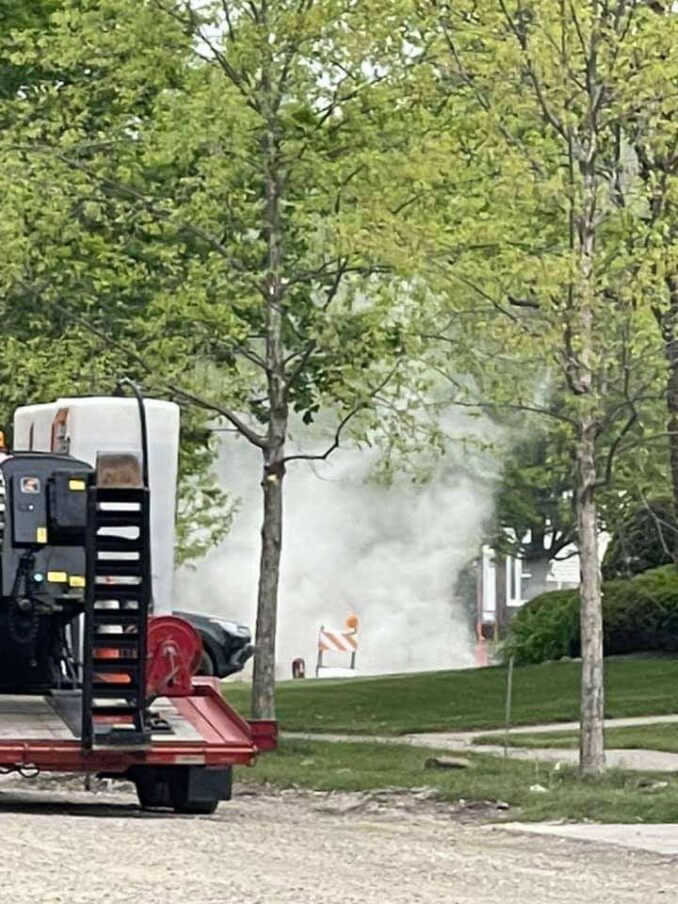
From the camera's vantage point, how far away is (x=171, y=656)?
53.2 ft

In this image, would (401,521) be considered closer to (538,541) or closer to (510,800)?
(538,541)

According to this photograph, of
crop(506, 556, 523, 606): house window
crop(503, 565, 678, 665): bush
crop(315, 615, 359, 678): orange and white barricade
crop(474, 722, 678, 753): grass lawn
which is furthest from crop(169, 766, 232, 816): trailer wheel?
crop(506, 556, 523, 606): house window

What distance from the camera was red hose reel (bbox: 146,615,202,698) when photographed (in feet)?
52.9

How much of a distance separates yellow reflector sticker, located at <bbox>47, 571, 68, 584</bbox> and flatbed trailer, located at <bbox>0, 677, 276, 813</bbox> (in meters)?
0.83

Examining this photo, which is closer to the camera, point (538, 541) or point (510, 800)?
point (510, 800)

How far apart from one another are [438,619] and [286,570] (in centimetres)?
429

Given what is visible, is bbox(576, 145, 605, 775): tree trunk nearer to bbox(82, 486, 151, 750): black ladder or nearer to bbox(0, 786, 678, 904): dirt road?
bbox(0, 786, 678, 904): dirt road

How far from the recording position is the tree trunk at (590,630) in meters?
18.5

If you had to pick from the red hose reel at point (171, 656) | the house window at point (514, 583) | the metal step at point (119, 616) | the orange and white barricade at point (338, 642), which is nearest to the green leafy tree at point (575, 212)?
the red hose reel at point (171, 656)

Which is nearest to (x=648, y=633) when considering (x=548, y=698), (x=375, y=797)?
(x=548, y=698)

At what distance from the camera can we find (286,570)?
52219 mm

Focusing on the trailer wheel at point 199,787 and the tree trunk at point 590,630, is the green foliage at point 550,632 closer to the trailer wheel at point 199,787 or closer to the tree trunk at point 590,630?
the tree trunk at point 590,630

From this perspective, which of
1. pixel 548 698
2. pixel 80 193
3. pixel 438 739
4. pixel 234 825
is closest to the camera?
pixel 234 825

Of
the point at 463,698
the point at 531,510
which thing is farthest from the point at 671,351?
the point at 531,510
